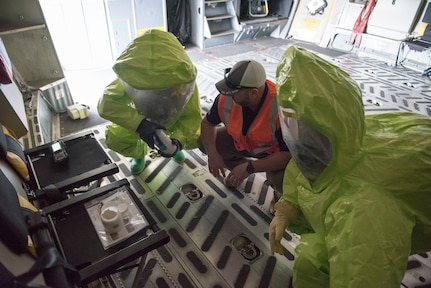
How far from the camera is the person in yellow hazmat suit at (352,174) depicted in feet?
2.92

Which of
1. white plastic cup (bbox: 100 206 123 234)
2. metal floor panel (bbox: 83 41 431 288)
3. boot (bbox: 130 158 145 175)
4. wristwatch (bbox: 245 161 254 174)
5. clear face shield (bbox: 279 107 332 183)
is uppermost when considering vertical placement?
Result: clear face shield (bbox: 279 107 332 183)

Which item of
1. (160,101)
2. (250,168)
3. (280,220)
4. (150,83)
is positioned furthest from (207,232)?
(150,83)

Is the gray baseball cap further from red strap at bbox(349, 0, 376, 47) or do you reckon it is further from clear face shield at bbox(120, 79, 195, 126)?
red strap at bbox(349, 0, 376, 47)

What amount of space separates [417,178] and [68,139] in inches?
76.7

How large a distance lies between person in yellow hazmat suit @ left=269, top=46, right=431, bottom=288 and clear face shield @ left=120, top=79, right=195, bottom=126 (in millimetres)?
812

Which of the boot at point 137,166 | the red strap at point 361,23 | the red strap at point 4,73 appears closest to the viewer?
the red strap at point 4,73

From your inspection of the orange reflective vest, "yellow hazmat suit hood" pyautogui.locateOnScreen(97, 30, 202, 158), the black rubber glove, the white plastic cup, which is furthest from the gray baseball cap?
the white plastic cup

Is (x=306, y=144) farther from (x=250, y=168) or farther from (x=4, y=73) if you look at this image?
(x=4, y=73)

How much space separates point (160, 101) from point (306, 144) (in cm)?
103

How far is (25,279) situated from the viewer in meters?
0.60

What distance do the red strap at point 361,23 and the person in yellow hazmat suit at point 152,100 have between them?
4.07 metres

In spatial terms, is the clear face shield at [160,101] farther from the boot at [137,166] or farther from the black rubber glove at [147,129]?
the boot at [137,166]

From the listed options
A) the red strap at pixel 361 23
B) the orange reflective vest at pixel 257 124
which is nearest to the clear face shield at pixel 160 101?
the orange reflective vest at pixel 257 124

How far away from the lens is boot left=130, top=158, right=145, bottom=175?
220cm
